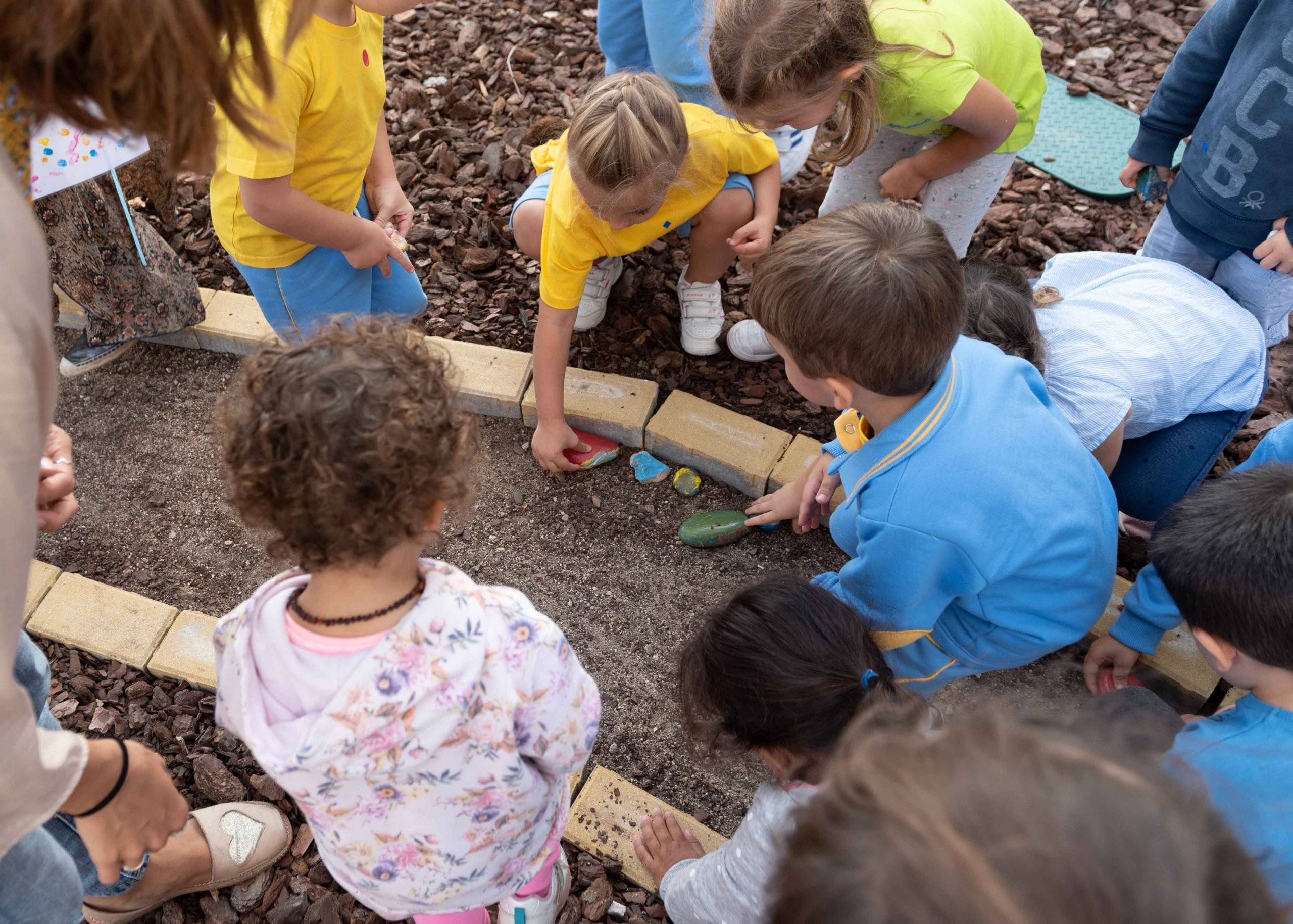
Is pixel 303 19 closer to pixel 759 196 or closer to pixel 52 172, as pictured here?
pixel 52 172

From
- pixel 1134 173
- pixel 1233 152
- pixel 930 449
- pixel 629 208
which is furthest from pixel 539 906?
pixel 1134 173

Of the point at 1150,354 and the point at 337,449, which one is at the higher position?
the point at 337,449

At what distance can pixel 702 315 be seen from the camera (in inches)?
107

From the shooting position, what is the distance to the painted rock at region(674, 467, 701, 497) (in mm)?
2482

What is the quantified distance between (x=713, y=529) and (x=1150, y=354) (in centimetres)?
115

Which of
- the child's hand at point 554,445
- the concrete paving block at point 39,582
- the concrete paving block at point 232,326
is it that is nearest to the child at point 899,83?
the child's hand at point 554,445

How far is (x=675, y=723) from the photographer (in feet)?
6.82

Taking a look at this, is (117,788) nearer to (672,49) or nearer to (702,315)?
(702,315)

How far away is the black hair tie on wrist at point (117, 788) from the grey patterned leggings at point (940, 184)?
222 cm

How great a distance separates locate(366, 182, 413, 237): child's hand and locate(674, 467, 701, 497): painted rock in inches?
42.0

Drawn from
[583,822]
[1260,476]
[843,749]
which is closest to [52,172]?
[583,822]

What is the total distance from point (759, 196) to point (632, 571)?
45.0 inches

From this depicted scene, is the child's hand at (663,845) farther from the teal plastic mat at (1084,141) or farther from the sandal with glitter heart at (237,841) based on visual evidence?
the teal plastic mat at (1084,141)

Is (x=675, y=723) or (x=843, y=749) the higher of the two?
(x=843, y=749)
